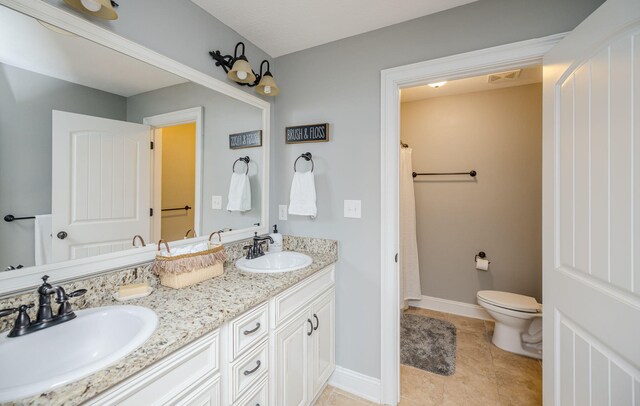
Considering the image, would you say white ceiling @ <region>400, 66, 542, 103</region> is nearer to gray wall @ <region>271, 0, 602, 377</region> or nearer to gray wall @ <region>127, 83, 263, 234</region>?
gray wall @ <region>271, 0, 602, 377</region>

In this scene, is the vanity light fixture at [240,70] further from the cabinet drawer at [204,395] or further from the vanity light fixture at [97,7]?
the cabinet drawer at [204,395]

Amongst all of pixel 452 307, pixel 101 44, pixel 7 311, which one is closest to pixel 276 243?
pixel 7 311

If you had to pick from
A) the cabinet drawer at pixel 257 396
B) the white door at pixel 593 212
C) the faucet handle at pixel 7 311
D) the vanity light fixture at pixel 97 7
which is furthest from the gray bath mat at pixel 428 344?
the vanity light fixture at pixel 97 7

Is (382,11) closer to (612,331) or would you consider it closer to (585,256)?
(585,256)

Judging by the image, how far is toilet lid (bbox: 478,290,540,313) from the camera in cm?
209

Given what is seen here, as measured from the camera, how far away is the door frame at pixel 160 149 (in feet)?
4.28

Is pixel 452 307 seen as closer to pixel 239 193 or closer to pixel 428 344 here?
pixel 428 344

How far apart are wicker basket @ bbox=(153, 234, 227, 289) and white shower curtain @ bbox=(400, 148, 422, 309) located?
213cm

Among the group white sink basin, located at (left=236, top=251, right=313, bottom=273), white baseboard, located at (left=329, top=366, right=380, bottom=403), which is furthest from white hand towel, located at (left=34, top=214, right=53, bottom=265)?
white baseboard, located at (left=329, top=366, right=380, bottom=403)

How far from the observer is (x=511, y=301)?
220 centimetres

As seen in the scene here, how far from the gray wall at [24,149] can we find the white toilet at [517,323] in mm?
2874

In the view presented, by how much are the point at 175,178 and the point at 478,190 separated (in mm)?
2799

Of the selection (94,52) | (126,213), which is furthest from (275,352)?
(94,52)

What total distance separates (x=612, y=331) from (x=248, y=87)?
2.12m
